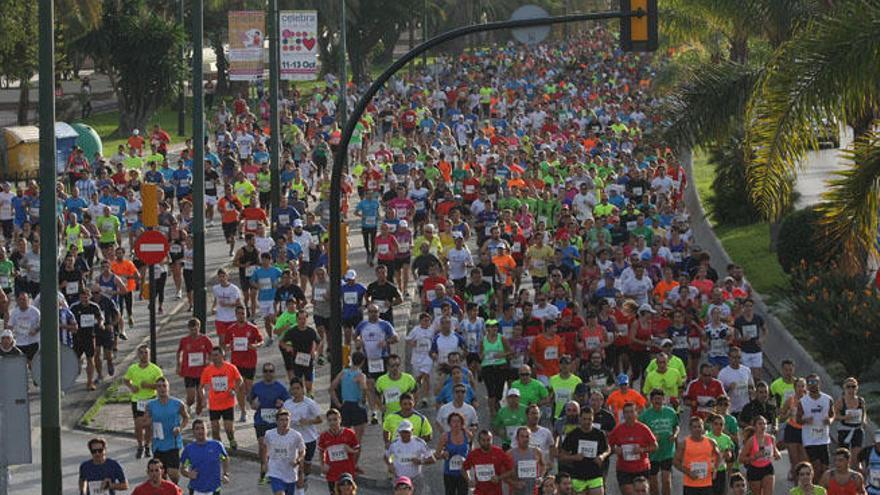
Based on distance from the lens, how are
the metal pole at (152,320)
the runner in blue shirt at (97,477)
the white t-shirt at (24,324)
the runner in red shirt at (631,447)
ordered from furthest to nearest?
the metal pole at (152,320) → the white t-shirt at (24,324) → the runner in red shirt at (631,447) → the runner in blue shirt at (97,477)

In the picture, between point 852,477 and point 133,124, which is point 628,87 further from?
point 852,477

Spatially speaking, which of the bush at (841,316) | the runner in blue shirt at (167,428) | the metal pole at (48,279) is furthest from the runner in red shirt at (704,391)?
the metal pole at (48,279)

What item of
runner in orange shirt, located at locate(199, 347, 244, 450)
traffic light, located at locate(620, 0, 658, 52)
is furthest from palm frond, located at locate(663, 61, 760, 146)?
runner in orange shirt, located at locate(199, 347, 244, 450)

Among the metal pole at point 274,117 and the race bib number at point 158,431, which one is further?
the metal pole at point 274,117

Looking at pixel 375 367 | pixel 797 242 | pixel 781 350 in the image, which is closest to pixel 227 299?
pixel 375 367

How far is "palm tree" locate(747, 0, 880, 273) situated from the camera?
17.5m

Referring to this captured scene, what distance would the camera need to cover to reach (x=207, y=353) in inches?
865

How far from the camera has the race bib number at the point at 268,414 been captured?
19.7 metres

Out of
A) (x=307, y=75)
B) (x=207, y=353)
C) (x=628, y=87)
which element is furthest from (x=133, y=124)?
(x=207, y=353)

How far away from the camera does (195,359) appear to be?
21969 millimetres

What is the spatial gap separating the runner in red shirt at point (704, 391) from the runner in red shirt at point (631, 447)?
1739mm

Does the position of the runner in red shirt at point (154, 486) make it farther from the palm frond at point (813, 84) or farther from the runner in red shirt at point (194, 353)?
the palm frond at point (813, 84)

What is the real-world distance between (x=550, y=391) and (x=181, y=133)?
44.2m

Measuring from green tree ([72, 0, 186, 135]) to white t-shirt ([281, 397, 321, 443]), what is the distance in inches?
1729
